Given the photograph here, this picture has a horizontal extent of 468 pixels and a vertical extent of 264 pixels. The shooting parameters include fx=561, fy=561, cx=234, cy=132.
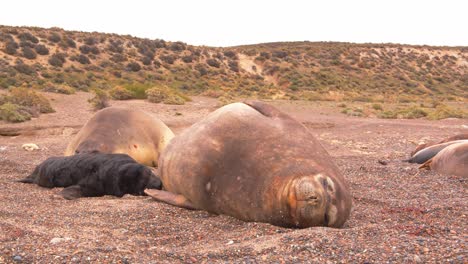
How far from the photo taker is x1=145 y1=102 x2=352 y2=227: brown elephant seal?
4.54m

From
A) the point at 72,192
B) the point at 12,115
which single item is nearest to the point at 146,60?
the point at 12,115

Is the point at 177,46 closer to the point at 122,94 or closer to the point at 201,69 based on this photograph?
the point at 201,69

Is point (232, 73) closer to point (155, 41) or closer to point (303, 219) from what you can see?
point (155, 41)

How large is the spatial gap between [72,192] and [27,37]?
41693mm

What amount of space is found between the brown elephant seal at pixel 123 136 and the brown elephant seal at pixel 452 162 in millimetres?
4538

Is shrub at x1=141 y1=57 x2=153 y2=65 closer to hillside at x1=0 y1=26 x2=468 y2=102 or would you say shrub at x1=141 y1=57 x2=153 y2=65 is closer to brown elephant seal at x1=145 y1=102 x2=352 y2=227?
hillside at x1=0 y1=26 x2=468 y2=102

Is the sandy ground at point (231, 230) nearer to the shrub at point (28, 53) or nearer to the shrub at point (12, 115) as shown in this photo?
the shrub at point (12, 115)

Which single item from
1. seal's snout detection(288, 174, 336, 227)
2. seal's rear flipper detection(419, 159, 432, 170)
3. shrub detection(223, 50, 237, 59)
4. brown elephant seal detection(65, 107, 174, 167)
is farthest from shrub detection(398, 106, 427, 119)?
shrub detection(223, 50, 237, 59)

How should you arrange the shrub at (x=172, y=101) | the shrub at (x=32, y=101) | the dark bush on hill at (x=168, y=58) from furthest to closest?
the dark bush on hill at (x=168, y=58) < the shrub at (x=172, y=101) < the shrub at (x=32, y=101)

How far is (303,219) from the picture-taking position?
450 cm

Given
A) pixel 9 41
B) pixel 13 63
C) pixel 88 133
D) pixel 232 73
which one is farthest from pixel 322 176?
pixel 232 73

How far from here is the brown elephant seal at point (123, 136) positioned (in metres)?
8.81

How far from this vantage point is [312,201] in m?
4.40

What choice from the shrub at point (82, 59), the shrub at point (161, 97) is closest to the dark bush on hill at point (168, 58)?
the shrub at point (82, 59)
